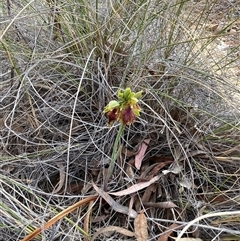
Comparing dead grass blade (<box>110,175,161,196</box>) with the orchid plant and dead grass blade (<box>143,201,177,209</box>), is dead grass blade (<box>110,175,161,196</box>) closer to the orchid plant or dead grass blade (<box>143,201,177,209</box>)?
dead grass blade (<box>143,201,177,209</box>)

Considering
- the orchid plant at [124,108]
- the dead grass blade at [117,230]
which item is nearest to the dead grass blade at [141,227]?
the dead grass blade at [117,230]

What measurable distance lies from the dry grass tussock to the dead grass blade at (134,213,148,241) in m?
0.01


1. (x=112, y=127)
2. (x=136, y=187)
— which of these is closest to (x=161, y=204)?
(x=136, y=187)

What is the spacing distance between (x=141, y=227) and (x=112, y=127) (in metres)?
0.25

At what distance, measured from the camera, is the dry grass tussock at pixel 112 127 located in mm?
1108

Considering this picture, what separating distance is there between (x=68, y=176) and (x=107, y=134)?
5.6 inches

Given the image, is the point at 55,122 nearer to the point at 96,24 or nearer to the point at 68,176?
the point at 68,176

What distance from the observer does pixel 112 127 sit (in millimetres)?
1176

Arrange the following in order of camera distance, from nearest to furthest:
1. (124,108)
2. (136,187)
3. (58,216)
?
(124,108), (58,216), (136,187)

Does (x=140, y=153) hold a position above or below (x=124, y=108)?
below

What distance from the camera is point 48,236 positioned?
1051mm

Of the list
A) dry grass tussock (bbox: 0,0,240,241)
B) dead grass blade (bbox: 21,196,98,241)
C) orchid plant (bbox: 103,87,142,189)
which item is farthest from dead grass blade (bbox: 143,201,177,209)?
orchid plant (bbox: 103,87,142,189)

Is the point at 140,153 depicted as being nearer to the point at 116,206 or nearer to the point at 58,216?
the point at 116,206

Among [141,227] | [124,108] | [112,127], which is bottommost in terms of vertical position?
[141,227]
